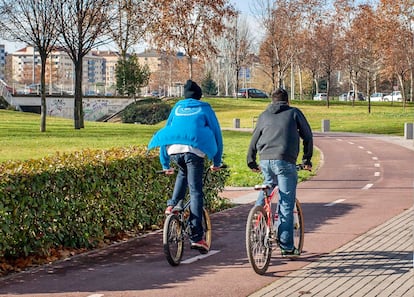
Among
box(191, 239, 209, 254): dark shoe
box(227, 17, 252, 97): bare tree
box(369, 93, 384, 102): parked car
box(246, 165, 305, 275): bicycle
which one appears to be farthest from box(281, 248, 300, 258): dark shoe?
box(369, 93, 384, 102): parked car

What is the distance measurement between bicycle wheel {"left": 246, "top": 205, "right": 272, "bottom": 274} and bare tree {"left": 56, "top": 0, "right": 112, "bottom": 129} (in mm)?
32823

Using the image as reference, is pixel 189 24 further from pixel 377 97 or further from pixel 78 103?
pixel 377 97

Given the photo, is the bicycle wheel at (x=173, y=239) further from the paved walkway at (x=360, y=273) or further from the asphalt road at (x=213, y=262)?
the paved walkway at (x=360, y=273)

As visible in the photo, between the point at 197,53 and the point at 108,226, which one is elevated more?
the point at 197,53

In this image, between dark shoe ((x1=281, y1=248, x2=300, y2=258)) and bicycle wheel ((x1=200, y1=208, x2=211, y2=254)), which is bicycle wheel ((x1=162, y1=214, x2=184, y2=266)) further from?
dark shoe ((x1=281, y1=248, x2=300, y2=258))

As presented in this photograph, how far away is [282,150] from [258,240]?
3.21 feet

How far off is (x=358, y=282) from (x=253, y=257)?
1.02m

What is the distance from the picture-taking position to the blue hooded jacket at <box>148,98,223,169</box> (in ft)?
27.1

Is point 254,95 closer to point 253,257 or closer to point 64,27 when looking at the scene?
point 64,27

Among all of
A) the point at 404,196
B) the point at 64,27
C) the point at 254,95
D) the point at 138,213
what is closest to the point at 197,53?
the point at 64,27

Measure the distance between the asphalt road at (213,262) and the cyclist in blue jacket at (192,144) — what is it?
620 millimetres

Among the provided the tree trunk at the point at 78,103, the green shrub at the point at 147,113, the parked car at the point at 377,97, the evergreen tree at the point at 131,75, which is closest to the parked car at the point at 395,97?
the parked car at the point at 377,97

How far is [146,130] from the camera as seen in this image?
43.8 m

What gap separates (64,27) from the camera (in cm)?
3994
